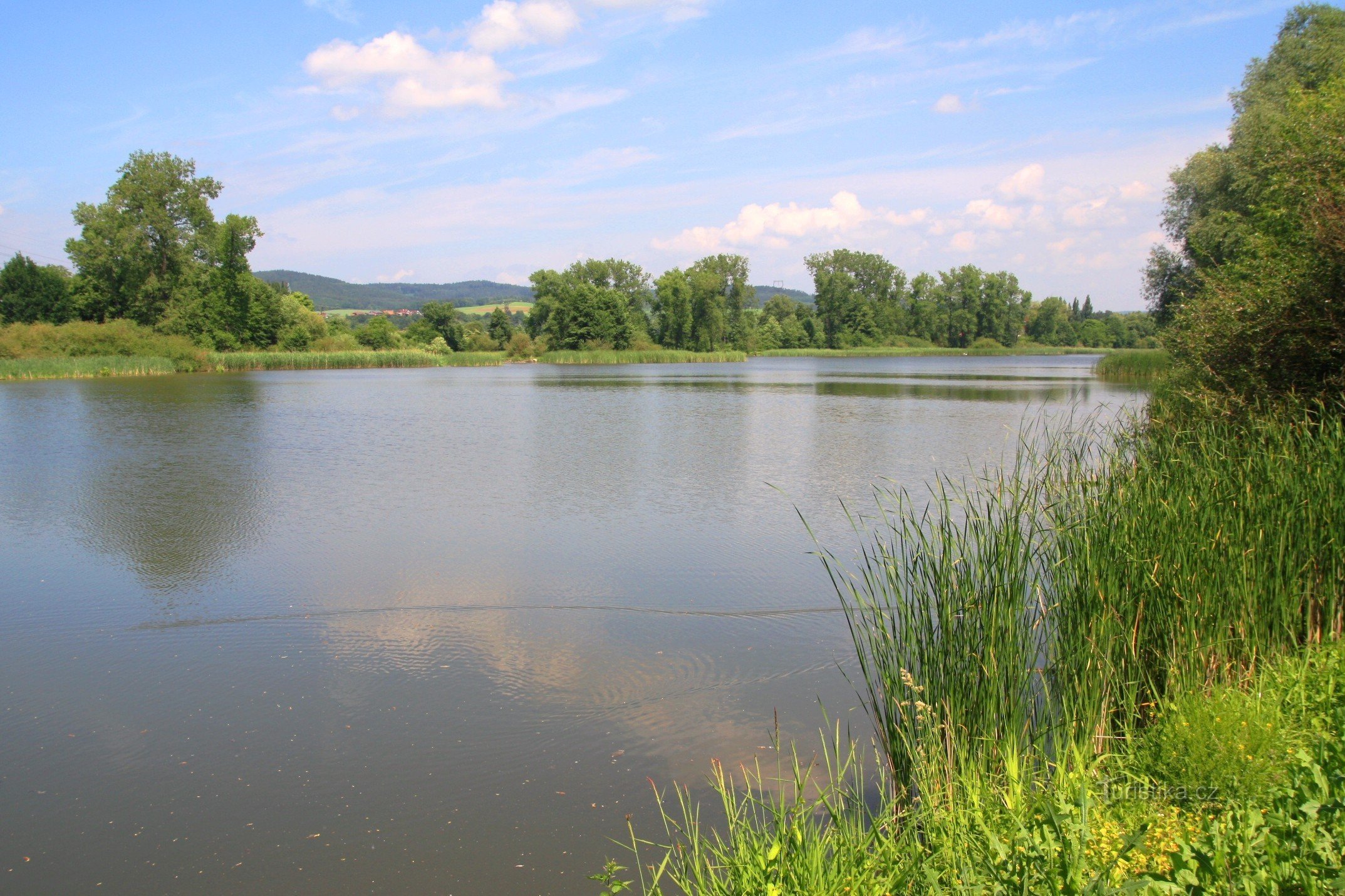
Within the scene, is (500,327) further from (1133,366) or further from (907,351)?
(1133,366)

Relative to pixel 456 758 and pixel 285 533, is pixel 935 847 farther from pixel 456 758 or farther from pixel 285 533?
pixel 285 533

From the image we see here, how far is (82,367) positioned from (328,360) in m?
17.6

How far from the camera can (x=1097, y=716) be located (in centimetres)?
351

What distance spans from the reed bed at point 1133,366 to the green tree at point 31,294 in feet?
192

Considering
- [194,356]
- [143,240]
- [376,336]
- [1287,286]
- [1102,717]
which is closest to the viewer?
[1102,717]

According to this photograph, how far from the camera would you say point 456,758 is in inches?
160

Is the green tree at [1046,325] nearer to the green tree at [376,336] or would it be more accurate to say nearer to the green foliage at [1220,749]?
the green tree at [376,336]

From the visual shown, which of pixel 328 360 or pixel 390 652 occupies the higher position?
pixel 328 360

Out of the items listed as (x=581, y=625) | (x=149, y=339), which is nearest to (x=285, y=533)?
(x=581, y=625)

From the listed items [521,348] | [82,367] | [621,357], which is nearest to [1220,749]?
[82,367]

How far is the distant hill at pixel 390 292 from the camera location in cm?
15425

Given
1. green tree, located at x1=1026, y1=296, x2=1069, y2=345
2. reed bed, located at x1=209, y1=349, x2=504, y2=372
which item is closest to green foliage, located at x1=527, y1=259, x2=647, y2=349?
reed bed, located at x1=209, y1=349, x2=504, y2=372

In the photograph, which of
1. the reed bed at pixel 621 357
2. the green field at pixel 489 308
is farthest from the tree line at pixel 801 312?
the green field at pixel 489 308

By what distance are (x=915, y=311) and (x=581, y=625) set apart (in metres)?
101
